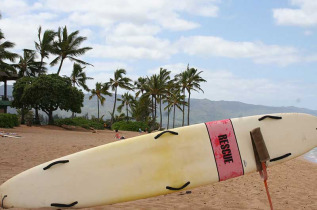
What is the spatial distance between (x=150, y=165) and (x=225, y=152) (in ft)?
3.35

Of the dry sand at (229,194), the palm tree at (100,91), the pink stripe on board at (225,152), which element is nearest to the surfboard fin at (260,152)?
the pink stripe on board at (225,152)

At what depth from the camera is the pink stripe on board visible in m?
4.24

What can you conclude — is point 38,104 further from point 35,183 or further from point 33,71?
point 35,183

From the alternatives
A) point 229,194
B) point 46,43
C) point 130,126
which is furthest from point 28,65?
point 229,194

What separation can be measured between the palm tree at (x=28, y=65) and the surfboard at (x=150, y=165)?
27160mm

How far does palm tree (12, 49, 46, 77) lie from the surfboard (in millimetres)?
27160

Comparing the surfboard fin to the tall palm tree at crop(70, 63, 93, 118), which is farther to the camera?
the tall palm tree at crop(70, 63, 93, 118)

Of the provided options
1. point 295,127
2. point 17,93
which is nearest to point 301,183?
point 295,127

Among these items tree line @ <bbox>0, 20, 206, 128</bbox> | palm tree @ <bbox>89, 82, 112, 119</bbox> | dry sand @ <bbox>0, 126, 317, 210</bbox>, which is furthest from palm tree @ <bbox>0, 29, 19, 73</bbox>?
palm tree @ <bbox>89, 82, 112, 119</bbox>

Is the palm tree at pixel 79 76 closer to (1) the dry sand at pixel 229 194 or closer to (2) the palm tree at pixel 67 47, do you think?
(2) the palm tree at pixel 67 47

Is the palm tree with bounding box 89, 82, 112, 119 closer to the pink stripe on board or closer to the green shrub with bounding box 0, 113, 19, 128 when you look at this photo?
the green shrub with bounding box 0, 113, 19, 128

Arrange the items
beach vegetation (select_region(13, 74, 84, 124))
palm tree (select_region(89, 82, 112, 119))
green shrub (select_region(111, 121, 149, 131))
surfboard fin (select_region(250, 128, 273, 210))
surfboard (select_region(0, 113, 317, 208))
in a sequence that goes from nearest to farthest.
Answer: surfboard (select_region(0, 113, 317, 208)) → surfboard fin (select_region(250, 128, 273, 210)) → beach vegetation (select_region(13, 74, 84, 124)) → green shrub (select_region(111, 121, 149, 131)) → palm tree (select_region(89, 82, 112, 119))

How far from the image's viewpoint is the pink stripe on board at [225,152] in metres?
4.24

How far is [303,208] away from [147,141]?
2998 mm
